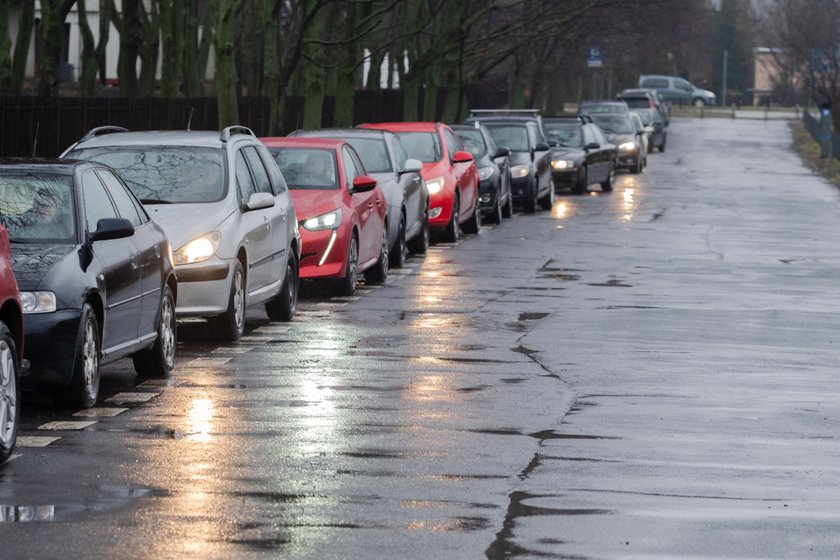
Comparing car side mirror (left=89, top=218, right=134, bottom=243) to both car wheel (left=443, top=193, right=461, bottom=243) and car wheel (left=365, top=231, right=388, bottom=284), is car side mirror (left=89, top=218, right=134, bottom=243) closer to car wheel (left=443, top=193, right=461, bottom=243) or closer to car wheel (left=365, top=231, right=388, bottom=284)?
car wheel (left=365, top=231, right=388, bottom=284)

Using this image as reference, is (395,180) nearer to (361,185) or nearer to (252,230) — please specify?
(361,185)

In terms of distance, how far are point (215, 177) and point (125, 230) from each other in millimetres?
4255

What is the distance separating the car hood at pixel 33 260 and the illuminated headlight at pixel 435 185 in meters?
16.1

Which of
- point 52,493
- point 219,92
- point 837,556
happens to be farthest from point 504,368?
point 219,92

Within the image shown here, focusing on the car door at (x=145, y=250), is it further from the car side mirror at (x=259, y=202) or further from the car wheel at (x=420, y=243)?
the car wheel at (x=420, y=243)

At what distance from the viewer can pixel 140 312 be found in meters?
12.4

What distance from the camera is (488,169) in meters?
32.4

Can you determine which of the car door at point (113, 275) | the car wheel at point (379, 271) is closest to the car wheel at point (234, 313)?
the car door at point (113, 275)

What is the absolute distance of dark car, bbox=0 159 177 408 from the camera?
11.0m

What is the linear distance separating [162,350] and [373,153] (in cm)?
1104

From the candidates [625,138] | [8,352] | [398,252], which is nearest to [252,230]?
[8,352]

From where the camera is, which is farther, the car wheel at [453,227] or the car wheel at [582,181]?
the car wheel at [582,181]

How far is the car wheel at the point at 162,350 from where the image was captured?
12.9m

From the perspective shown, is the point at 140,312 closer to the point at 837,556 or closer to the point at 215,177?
the point at 215,177
